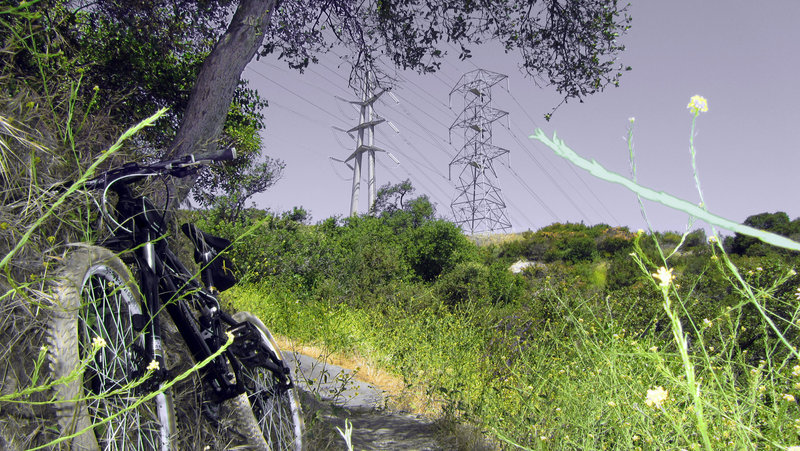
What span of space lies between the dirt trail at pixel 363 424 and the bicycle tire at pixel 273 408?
0.27 metres

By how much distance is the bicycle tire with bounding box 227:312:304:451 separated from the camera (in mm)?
3221

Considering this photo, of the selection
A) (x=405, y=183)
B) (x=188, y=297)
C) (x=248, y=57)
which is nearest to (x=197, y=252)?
(x=188, y=297)

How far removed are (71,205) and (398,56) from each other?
5.40 m

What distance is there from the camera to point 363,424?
192 inches

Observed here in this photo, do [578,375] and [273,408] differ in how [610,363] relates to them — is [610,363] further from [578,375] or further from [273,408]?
[273,408]

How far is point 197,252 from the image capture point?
2.90 meters

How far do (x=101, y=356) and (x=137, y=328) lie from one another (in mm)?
214

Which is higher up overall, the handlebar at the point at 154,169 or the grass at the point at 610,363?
the handlebar at the point at 154,169

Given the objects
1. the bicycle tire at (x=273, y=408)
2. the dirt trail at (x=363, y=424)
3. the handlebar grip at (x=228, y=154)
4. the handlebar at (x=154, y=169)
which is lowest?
the dirt trail at (x=363, y=424)

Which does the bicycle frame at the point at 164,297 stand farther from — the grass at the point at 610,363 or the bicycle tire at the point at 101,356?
the grass at the point at 610,363

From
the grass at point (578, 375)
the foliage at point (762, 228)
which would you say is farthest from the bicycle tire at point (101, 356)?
the foliage at point (762, 228)

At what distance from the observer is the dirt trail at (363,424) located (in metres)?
3.90

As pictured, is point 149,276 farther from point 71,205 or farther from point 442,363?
point 442,363

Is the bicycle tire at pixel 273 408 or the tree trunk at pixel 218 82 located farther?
the tree trunk at pixel 218 82
